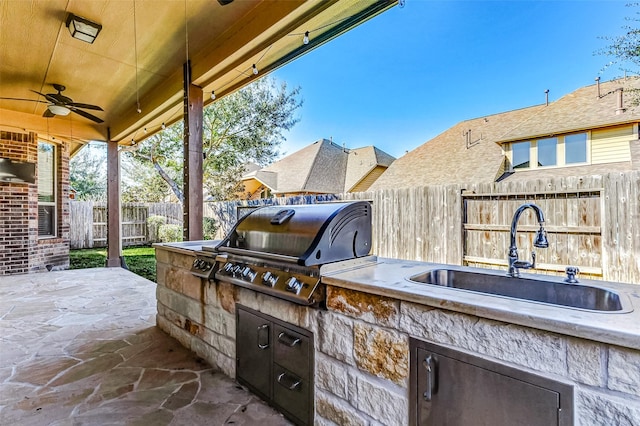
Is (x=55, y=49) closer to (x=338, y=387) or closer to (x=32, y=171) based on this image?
(x=32, y=171)

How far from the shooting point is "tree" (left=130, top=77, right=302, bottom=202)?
991cm

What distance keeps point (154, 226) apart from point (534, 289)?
11.3 meters

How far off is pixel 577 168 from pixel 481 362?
296 inches

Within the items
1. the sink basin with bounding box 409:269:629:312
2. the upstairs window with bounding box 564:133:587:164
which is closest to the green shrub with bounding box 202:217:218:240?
the sink basin with bounding box 409:269:629:312

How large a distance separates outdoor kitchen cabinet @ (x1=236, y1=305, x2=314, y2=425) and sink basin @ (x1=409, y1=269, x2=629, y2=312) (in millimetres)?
724

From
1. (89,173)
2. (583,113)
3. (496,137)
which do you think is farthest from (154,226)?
(89,173)

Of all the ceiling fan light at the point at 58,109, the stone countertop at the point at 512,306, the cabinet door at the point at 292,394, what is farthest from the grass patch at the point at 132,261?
the stone countertop at the point at 512,306

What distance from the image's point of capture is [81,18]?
2982 mm

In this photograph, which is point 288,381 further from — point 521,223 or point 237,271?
point 521,223

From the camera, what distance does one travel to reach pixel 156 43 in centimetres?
348

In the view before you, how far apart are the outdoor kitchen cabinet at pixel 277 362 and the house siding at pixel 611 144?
736 cm

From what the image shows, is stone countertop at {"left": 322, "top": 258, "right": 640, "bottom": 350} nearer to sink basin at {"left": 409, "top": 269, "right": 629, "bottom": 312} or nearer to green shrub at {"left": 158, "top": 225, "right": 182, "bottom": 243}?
sink basin at {"left": 409, "top": 269, "right": 629, "bottom": 312}

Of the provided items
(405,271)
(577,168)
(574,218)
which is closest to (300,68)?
(577,168)

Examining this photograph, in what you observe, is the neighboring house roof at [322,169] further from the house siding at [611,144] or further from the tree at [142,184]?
the house siding at [611,144]
